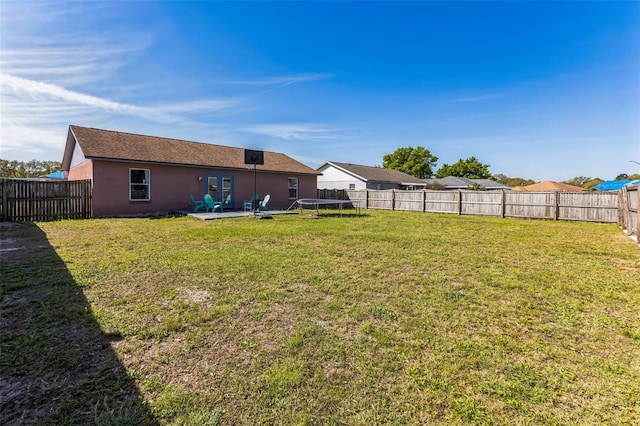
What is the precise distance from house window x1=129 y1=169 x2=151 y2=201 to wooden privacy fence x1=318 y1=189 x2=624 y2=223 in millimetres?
11119

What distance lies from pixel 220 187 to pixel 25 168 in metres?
36.1

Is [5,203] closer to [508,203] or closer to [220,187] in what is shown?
[220,187]

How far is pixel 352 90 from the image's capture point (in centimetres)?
1908

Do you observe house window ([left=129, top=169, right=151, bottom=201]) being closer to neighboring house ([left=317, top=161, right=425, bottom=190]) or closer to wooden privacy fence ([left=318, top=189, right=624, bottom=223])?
wooden privacy fence ([left=318, top=189, right=624, bottom=223])

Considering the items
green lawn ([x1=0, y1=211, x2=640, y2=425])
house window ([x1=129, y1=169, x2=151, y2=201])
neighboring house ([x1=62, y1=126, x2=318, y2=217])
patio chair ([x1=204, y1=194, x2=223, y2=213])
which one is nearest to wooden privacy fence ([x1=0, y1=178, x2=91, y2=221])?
neighboring house ([x1=62, y1=126, x2=318, y2=217])

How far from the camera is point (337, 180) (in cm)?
3119

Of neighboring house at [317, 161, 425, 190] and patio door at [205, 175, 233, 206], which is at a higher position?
neighboring house at [317, 161, 425, 190]

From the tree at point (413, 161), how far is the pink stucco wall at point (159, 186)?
4597cm

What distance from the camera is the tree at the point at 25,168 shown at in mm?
33188

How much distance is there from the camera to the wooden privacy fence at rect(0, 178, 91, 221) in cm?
1081

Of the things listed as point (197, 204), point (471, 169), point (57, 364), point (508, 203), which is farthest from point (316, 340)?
point (471, 169)

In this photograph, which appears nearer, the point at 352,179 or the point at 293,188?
the point at 293,188

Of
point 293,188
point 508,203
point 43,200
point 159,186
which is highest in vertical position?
point 293,188

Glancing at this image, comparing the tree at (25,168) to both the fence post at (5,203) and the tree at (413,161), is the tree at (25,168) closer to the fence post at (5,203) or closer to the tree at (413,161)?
the fence post at (5,203)
